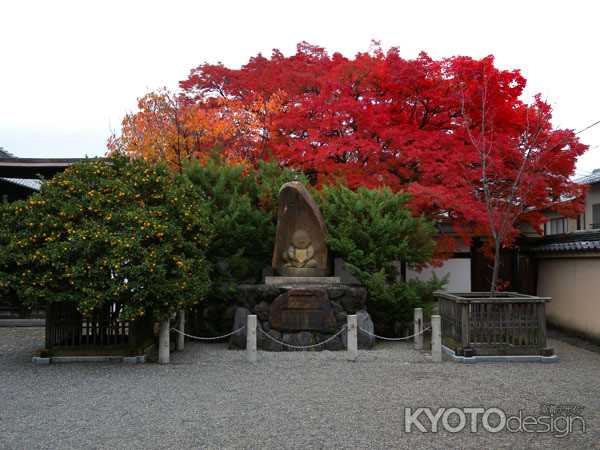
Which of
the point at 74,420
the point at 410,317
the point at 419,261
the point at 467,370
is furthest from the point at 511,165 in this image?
the point at 74,420

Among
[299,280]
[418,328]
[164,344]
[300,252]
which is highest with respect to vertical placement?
[300,252]

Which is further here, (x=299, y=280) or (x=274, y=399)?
(x=299, y=280)

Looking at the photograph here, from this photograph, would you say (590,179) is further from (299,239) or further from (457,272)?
(299,239)

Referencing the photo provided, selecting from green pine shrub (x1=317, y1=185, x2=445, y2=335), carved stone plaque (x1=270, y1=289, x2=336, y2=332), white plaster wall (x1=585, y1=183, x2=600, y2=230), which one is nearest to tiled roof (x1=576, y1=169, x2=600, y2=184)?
white plaster wall (x1=585, y1=183, x2=600, y2=230)

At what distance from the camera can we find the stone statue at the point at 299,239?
13.4 metres

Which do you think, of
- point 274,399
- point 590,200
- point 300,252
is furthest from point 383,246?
point 590,200

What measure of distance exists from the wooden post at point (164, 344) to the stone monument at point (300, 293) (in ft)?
6.98

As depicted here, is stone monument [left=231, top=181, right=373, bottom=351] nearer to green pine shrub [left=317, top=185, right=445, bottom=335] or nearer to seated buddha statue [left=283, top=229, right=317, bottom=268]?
seated buddha statue [left=283, top=229, right=317, bottom=268]

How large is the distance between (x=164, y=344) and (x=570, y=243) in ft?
34.8

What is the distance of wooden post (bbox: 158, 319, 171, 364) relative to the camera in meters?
10.6

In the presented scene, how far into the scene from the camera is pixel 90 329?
11.1 metres

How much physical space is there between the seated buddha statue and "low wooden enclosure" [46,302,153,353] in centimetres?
387

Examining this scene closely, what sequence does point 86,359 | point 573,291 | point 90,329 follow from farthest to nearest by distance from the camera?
point 573,291, point 90,329, point 86,359

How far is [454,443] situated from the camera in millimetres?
5902
